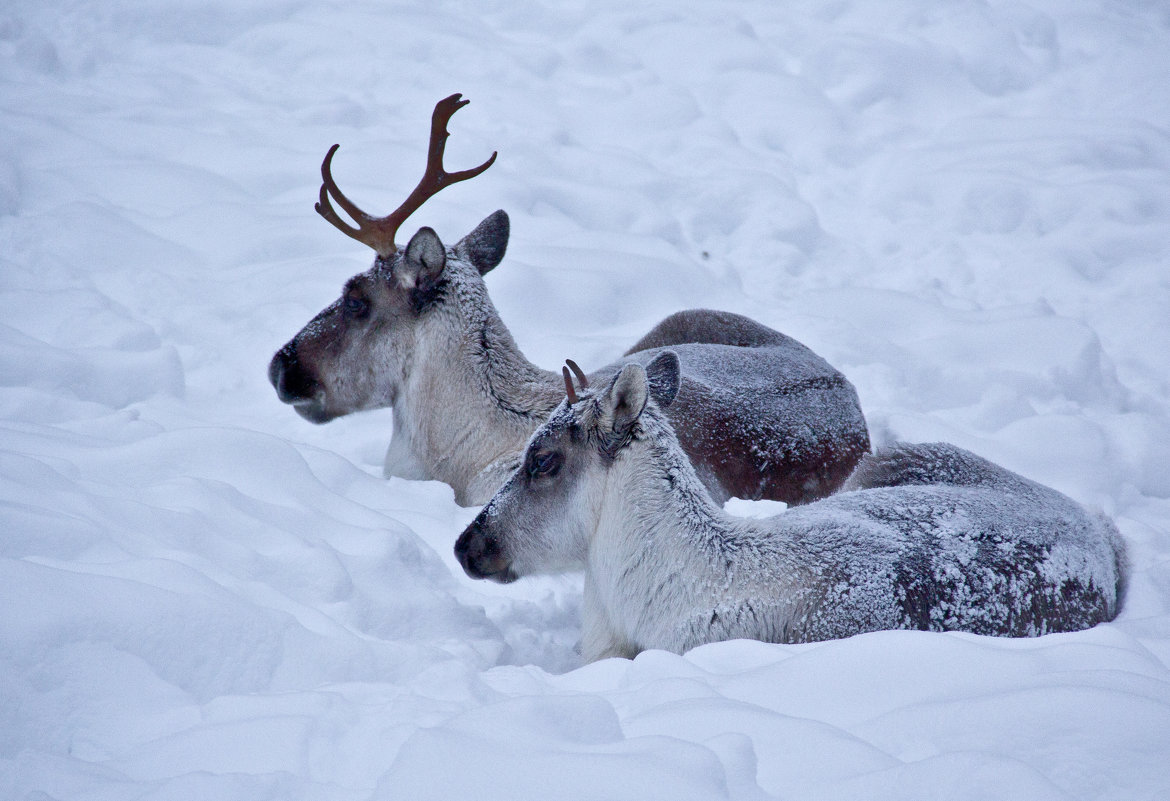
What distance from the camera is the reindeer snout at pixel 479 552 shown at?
3562mm

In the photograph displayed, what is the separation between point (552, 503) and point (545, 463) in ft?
0.48

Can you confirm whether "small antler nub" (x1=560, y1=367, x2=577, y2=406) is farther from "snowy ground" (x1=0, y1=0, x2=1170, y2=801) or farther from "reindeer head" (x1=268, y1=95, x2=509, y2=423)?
"reindeer head" (x1=268, y1=95, x2=509, y2=423)

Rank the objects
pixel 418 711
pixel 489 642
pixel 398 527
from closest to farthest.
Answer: pixel 418 711 → pixel 489 642 → pixel 398 527

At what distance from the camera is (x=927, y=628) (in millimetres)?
2844

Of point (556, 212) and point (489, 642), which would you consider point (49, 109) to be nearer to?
point (556, 212)

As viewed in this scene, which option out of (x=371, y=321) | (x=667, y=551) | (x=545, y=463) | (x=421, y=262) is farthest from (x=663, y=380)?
(x=371, y=321)

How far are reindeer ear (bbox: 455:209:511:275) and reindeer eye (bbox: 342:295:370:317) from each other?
1.98 feet

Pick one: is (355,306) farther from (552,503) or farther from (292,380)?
(552,503)

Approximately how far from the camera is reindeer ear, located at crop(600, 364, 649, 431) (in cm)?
326

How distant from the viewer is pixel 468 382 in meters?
4.68

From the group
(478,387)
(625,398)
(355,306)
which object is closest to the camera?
(625,398)

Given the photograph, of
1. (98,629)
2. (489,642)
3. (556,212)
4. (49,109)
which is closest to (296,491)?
(489,642)

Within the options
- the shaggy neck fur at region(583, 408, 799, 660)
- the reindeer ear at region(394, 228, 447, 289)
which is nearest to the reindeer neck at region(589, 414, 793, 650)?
the shaggy neck fur at region(583, 408, 799, 660)

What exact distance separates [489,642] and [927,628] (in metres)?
1.35
